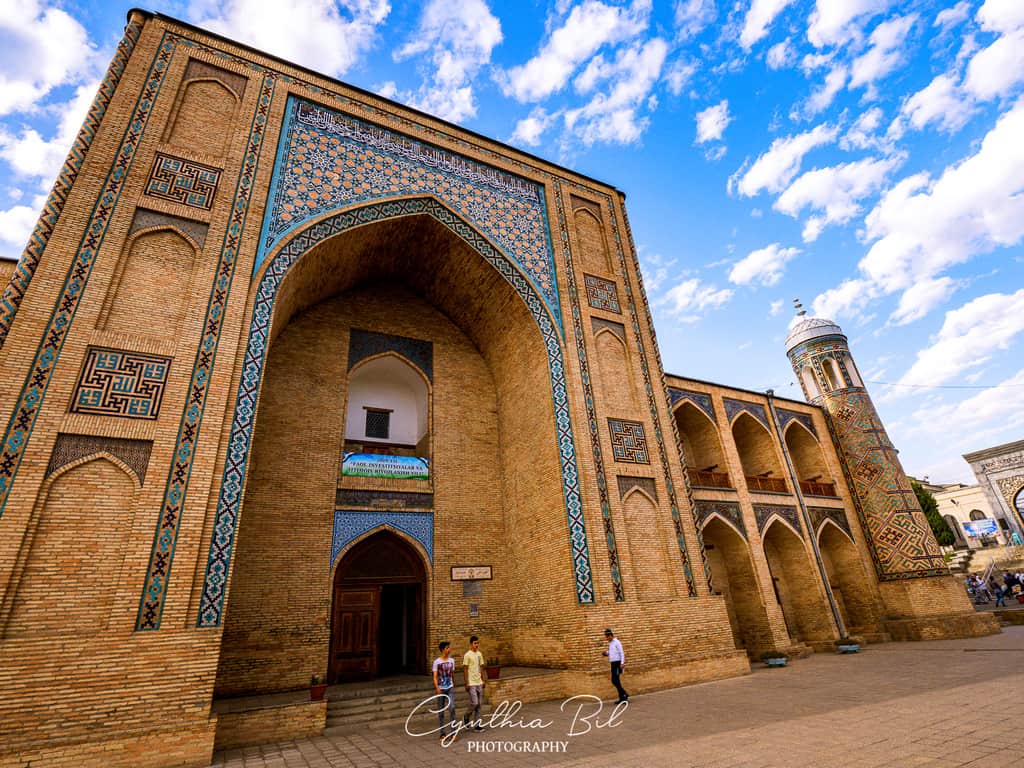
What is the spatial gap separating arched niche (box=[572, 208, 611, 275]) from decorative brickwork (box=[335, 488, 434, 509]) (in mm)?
5308

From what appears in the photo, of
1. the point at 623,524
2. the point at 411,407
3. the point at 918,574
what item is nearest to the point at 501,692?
the point at 623,524

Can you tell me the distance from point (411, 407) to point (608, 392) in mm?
3768

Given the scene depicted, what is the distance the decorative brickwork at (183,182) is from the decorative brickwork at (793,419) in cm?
1315

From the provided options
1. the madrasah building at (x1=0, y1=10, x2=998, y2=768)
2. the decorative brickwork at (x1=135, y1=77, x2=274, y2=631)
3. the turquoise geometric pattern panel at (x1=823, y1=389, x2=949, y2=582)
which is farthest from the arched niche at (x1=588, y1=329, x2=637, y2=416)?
the turquoise geometric pattern panel at (x1=823, y1=389, x2=949, y2=582)

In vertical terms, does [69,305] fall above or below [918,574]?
above

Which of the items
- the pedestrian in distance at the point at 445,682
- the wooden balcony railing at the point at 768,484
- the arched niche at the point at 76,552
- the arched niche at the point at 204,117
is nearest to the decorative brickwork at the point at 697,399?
the wooden balcony railing at the point at 768,484

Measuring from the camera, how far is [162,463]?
554 centimetres

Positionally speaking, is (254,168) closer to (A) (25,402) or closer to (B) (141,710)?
(A) (25,402)

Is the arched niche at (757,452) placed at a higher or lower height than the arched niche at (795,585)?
higher

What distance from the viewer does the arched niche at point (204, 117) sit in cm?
759

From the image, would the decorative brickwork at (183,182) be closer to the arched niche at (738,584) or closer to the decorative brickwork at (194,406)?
the decorative brickwork at (194,406)

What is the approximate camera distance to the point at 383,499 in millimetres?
8602

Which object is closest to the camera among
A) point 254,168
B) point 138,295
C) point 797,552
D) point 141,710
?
point 141,710

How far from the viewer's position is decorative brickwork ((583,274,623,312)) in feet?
33.1
